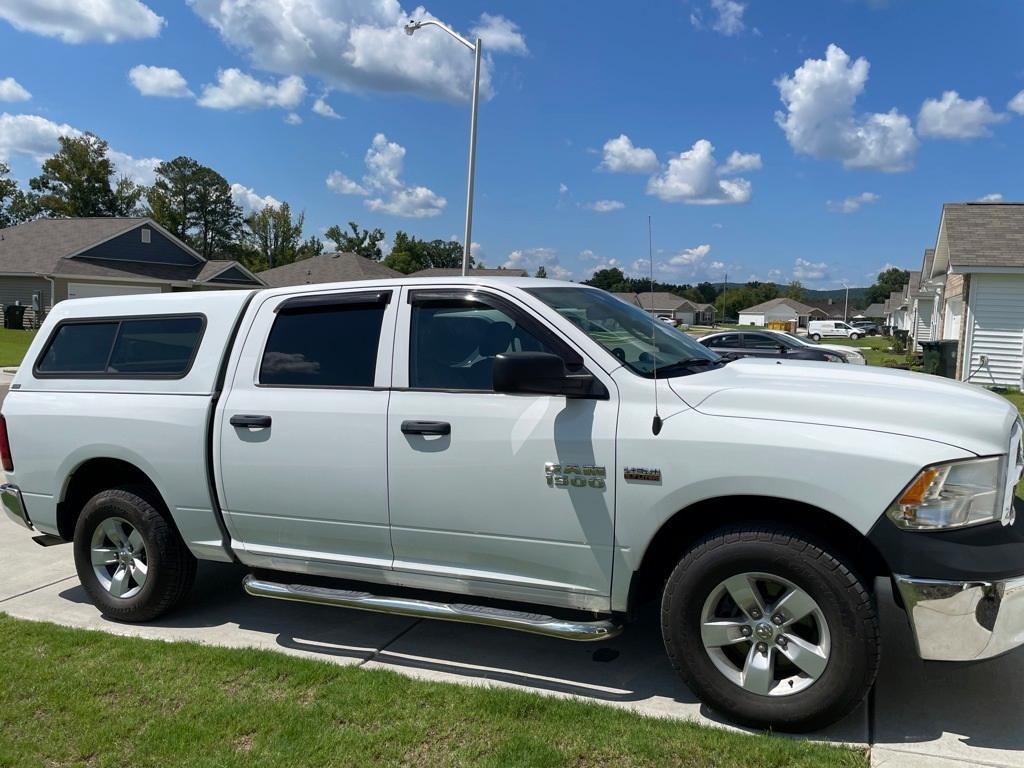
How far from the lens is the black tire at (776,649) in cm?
323

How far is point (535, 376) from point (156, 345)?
2.62m

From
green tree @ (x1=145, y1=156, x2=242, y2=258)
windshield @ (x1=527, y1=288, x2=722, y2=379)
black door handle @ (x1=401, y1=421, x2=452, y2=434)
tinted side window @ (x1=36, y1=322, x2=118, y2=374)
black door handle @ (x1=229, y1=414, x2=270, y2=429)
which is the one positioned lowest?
black door handle @ (x1=229, y1=414, x2=270, y2=429)

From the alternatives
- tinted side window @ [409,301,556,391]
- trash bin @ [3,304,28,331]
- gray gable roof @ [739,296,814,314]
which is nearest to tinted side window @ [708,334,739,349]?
tinted side window @ [409,301,556,391]

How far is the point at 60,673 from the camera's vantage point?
13.5ft

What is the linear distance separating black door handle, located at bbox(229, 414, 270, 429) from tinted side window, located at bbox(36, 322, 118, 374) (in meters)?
1.23

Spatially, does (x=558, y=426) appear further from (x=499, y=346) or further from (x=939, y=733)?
(x=939, y=733)

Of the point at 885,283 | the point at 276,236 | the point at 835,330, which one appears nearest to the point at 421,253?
the point at 276,236

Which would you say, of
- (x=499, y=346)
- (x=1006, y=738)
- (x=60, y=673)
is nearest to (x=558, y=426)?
(x=499, y=346)

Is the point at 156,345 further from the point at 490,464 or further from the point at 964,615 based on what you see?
the point at 964,615

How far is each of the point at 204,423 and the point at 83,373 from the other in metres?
1.16

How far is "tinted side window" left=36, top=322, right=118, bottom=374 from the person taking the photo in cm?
502

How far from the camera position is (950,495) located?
3.12m

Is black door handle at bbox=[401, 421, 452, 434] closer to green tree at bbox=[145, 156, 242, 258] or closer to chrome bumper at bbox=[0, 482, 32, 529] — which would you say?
chrome bumper at bbox=[0, 482, 32, 529]

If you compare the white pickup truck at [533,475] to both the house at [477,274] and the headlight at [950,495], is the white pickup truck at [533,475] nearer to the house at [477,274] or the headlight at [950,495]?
the headlight at [950,495]
